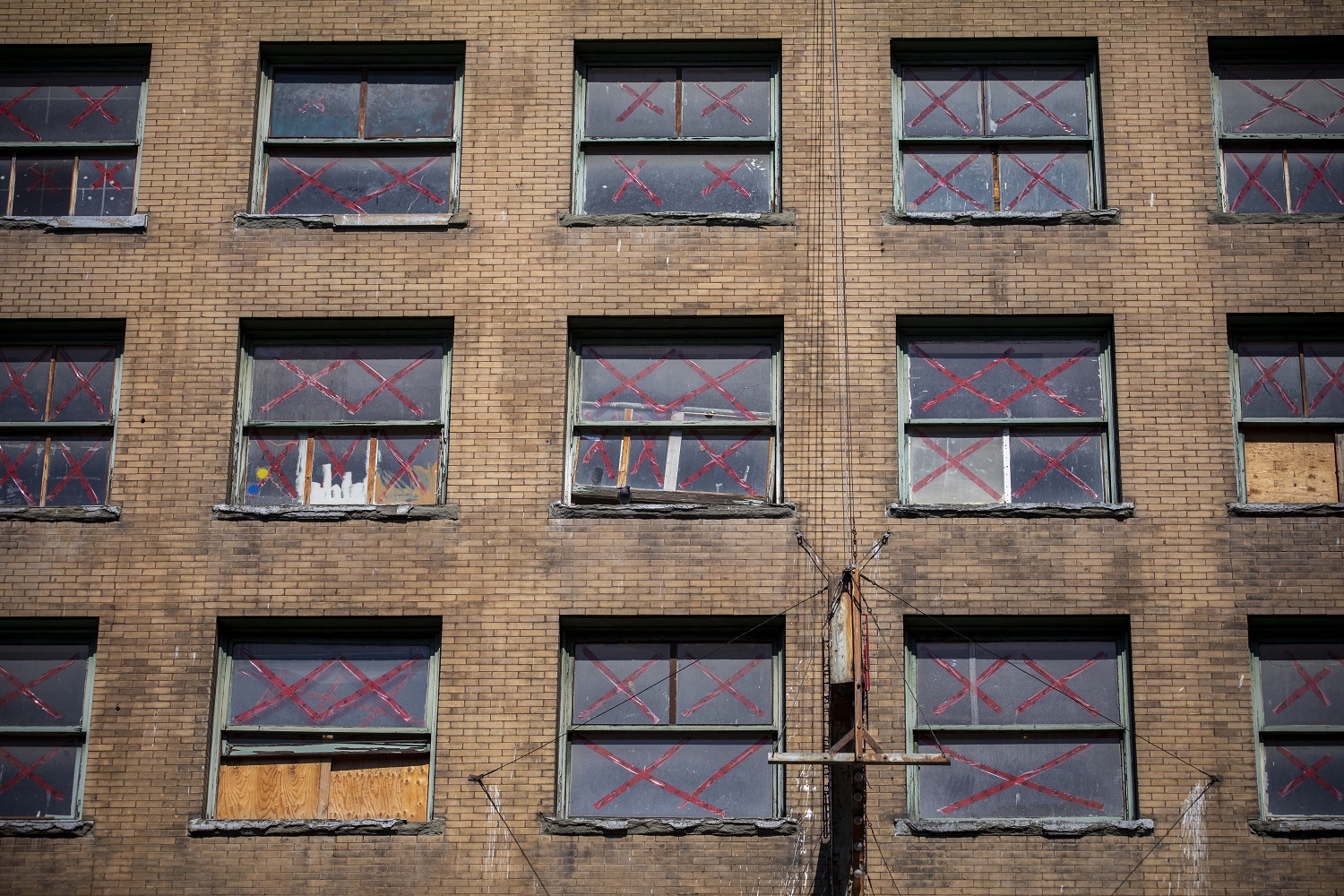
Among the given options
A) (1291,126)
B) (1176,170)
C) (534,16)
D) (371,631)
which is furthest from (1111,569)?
(534,16)

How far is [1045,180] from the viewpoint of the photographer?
698 inches

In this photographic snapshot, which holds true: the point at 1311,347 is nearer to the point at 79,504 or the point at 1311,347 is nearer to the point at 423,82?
the point at 423,82

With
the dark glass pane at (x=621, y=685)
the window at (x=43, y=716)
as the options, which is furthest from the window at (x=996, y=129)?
the window at (x=43, y=716)

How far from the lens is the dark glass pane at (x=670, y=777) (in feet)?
52.4

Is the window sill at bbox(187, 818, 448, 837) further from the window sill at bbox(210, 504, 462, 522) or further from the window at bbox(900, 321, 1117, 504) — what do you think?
the window at bbox(900, 321, 1117, 504)

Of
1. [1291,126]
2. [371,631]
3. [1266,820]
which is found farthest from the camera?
[1291,126]

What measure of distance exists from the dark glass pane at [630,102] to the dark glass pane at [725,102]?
0.59 feet

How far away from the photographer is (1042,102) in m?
18.0

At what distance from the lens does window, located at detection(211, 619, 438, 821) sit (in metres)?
16.1

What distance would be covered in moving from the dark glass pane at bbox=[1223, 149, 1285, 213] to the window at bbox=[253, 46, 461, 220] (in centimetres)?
836

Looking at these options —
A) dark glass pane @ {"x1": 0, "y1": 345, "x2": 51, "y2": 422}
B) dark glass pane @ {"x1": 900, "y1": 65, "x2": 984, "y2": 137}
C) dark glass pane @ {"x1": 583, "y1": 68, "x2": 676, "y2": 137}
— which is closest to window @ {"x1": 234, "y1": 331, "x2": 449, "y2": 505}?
dark glass pane @ {"x1": 0, "y1": 345, "x2": 51, "y2": 422}

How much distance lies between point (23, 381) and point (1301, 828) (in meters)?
13.7

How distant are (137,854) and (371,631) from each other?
305 centimetres

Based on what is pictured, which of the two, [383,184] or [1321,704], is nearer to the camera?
[1321,704]
